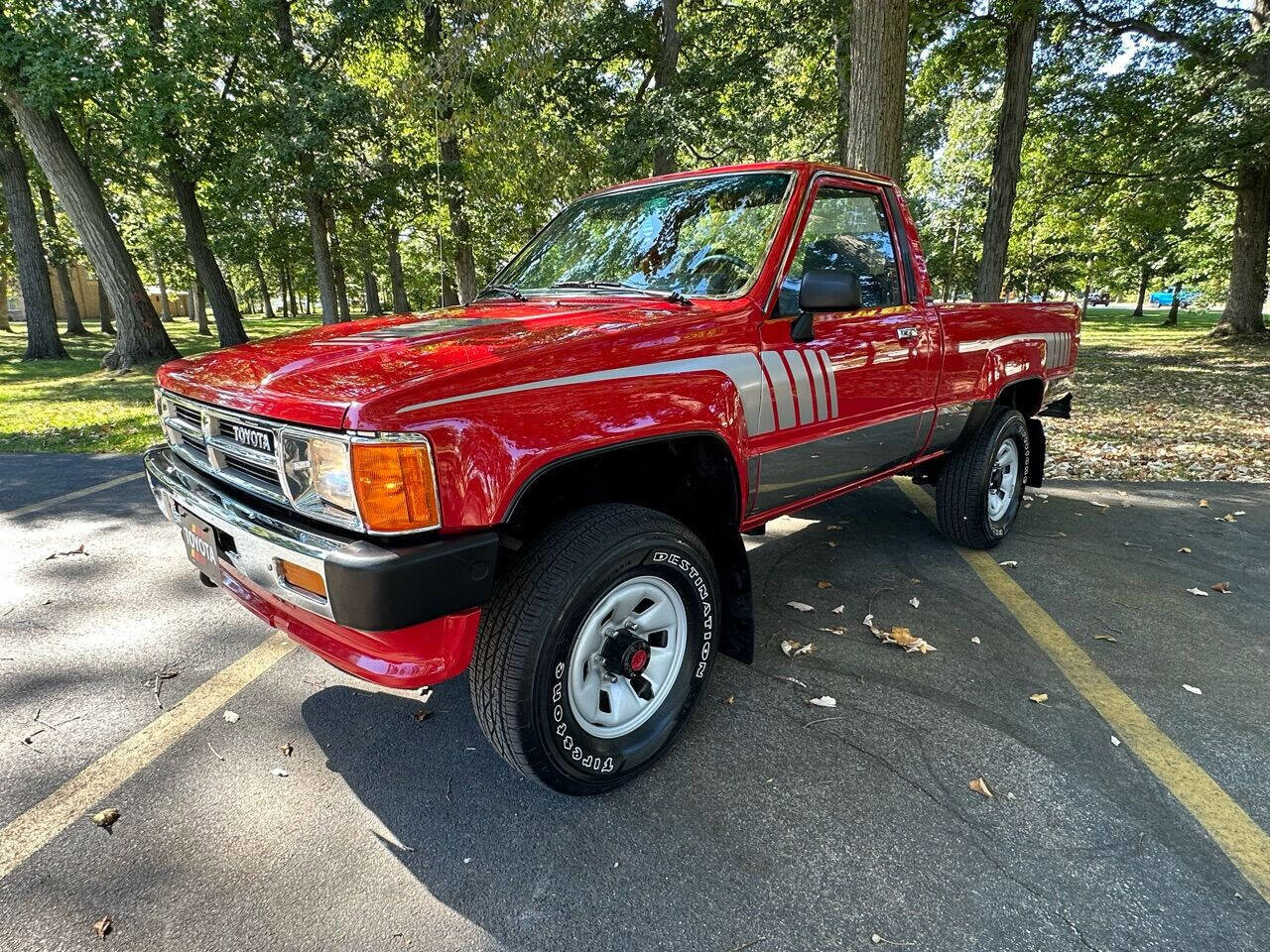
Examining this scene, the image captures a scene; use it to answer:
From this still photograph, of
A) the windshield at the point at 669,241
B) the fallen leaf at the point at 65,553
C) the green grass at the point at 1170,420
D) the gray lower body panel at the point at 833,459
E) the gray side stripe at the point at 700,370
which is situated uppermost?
the windshield at the point at 669,241

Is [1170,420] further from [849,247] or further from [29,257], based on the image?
[29,257]

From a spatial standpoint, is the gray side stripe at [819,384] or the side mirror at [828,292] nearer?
the side mirror at [828,292]

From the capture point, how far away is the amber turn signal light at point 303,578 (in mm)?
1771

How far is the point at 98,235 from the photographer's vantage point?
11711mm

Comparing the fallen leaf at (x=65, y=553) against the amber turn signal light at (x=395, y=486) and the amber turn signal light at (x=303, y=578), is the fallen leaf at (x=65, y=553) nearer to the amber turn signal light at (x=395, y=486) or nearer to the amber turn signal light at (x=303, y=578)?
the amber turn signal light at (x=303, y=578)

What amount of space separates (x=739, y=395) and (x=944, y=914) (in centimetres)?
169

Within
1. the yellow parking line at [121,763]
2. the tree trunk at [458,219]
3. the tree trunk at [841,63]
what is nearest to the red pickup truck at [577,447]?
the yellow parking line at [121,763]

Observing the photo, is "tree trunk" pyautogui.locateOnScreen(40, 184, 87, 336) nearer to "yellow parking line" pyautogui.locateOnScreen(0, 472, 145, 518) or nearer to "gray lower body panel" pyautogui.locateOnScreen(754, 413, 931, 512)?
"yellow parking line" pyautogui.locateOnScreen(0, 472, 145, 518)

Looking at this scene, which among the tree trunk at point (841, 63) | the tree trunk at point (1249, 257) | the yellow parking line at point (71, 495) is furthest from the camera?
the tree trunk at point (1249, 257)

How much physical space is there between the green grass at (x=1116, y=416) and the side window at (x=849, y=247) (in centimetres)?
391

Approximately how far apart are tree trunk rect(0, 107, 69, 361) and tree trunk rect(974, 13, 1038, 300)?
63.4 ft

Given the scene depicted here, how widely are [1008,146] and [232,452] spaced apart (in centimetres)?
1368

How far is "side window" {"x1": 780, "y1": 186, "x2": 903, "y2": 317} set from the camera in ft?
9.47

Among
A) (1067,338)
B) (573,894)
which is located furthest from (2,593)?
(1067,338)
